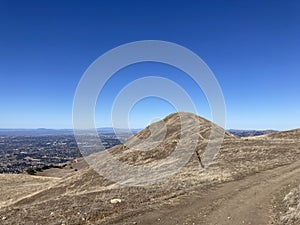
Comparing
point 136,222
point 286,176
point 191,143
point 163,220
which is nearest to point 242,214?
point 163,220

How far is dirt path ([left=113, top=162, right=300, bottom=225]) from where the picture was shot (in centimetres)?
1425

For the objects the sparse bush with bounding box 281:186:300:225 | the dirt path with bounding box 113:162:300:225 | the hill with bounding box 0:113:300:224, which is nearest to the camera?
the sparse bush with bounding box 281:186:300:225

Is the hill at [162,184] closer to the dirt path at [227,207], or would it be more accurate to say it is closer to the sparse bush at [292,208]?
the dirt path at [227,207]

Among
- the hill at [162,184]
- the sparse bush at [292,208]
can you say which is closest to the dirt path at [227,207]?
the hill at [162,184]

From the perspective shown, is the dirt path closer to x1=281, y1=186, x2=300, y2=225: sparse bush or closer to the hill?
the hill

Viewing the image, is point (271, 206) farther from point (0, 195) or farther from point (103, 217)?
point (0, 195)

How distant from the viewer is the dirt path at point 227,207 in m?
14.2

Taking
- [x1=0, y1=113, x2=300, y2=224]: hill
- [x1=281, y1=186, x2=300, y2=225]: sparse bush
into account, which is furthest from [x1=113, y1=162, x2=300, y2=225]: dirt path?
[x1=281, y1=186, x2=300, y2=225]: sparse bush

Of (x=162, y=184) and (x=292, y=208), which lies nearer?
(x=292, y=208)

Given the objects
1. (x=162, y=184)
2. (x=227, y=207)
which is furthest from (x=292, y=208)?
(x=162, y=184)

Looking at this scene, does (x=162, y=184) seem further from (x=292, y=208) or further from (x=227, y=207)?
(x=292, y=208)

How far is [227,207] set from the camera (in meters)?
15.9

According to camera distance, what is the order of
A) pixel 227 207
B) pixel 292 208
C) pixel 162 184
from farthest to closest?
pixel 162 184, pixel 227 207, pixel 292 208

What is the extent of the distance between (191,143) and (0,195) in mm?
26092
